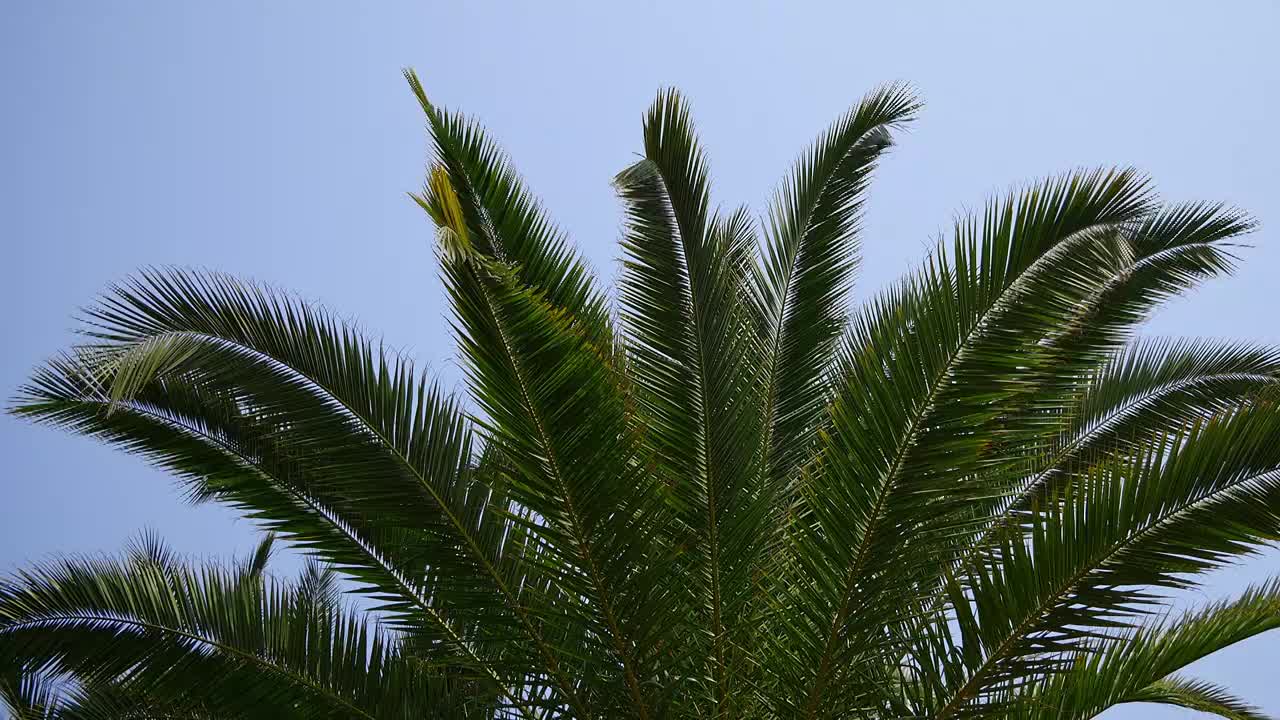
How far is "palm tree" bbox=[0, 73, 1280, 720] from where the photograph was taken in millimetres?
5277

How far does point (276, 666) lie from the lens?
6.42 m

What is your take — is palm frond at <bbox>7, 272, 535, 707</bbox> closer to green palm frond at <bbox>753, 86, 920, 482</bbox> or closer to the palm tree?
the palm tree

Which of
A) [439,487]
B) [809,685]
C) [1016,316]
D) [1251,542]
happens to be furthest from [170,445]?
[1251,542]

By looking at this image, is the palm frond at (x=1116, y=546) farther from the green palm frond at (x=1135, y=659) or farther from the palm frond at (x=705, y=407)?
the palm frond at (x=705, y=407)

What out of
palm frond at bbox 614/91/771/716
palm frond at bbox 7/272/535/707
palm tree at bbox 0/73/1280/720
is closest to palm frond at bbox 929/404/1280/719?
palm tree at bbox 0/73/1280/720

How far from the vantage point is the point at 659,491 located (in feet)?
18.5

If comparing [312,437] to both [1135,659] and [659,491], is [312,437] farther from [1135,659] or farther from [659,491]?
[1135,659]

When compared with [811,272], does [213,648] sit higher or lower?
lower

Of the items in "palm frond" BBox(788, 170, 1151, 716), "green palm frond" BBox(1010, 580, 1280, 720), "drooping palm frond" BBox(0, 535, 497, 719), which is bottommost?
"drooping palm frond" BBox(0, 535, 497, 719)

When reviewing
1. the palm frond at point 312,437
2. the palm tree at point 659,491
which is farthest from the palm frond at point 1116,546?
the palm frond at point 312,437

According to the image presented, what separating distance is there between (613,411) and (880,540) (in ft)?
4.20

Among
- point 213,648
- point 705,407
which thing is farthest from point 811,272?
point 213,648

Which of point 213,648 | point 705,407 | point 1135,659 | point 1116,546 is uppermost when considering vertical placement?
point 705,407

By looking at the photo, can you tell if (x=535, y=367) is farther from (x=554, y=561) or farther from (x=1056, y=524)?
(x=1056, y=524)
